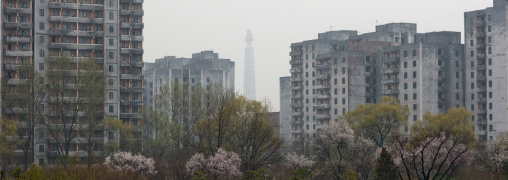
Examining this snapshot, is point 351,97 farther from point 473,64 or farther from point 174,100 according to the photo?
point 174,100

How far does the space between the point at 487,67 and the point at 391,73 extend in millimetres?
18900

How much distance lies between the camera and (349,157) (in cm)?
9600

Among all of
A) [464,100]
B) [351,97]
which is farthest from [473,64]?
[351,97]

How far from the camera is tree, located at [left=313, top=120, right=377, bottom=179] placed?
86725mm

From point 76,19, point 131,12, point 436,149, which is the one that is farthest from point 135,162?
point 131,12

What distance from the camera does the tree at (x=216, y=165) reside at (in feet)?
263

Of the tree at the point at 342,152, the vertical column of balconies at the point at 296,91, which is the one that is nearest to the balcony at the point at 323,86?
the vertical column of balconies at the point at 296,91

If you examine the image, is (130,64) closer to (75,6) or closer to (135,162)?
(75,6)

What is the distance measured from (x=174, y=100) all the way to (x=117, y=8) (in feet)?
53.9

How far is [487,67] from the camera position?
14325cm

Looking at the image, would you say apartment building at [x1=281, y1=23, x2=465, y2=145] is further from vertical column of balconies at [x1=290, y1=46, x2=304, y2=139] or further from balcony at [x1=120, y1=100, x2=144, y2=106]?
balcony at [x1=120, y1=100, x2=144, y2=106]

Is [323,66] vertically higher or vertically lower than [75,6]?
lower

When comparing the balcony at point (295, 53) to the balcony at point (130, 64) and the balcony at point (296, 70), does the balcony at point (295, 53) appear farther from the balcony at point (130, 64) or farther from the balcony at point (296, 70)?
the balcony at point (130, 64)

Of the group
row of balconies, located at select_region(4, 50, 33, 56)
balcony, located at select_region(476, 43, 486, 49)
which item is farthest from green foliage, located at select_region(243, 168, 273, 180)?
balcony, located at select_region(476, 43, 486, 49)
